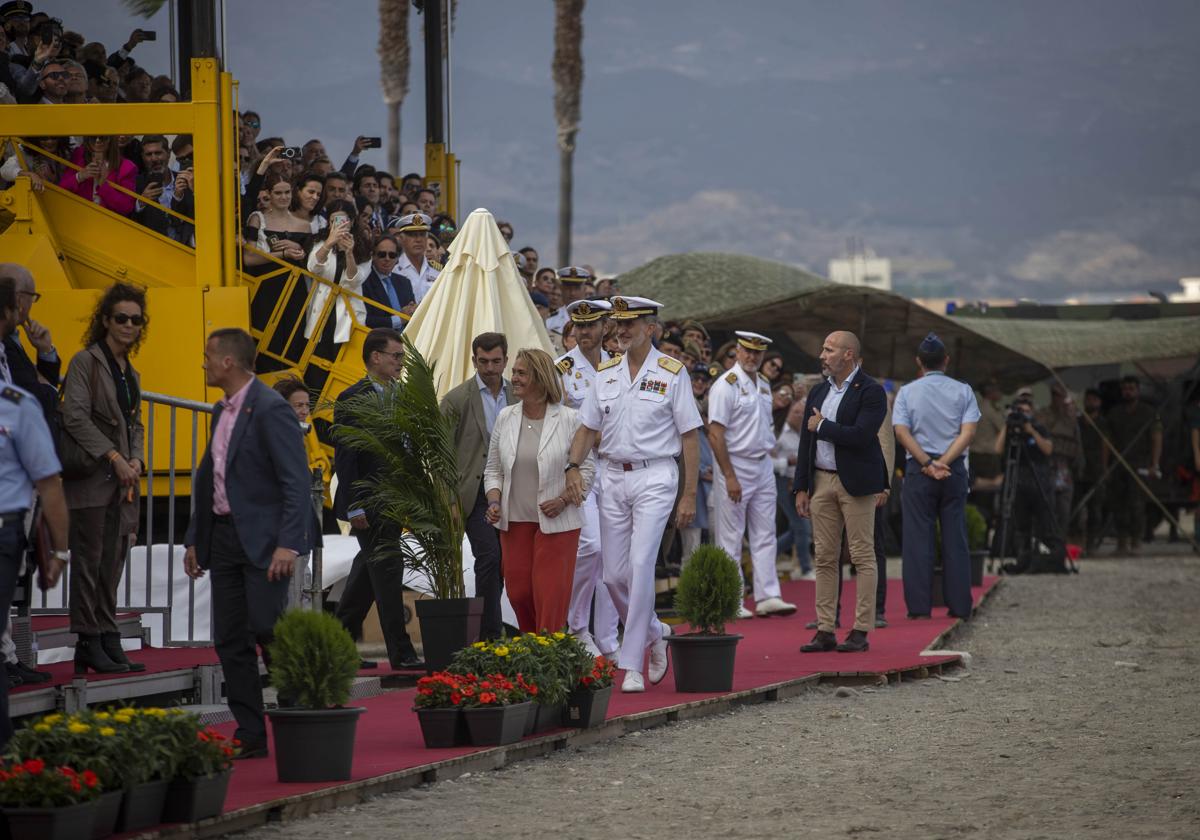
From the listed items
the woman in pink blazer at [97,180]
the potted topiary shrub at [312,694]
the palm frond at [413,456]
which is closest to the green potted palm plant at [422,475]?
the palm frond at [413,456]

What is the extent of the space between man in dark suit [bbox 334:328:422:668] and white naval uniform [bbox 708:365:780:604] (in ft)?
14.1

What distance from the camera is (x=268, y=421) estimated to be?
7.81 m

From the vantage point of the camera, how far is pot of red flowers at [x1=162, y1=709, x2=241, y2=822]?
6484 mm

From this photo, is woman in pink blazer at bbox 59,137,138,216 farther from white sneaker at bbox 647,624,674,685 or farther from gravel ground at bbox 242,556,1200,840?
gravel ground at bbox 242,556,1200,840

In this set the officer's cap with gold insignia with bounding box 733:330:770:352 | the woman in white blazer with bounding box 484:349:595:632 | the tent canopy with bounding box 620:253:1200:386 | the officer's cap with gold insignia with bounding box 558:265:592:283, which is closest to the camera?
the woman in white blazer with bounding box 484:349:595:632

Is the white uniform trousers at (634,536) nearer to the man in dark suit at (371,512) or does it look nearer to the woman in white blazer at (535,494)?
the woman in white blazer at (535,494)

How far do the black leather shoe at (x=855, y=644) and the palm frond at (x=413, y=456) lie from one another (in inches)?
128

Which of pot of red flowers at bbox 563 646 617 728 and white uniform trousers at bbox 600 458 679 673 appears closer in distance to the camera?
pot of red flowers at bbox 563 646 617 728

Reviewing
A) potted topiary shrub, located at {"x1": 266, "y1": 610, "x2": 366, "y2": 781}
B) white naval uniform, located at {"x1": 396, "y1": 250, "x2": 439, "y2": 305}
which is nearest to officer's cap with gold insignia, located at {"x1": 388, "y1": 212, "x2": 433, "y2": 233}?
white naval uniform, located at {"x1": 396, "y1": 250, "x2": 439, "y2": 305}

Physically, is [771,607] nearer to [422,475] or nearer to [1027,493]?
[422,475]

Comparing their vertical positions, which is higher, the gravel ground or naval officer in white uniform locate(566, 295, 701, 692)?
naval officer in white uniform locate(566, 295, 701, 692)

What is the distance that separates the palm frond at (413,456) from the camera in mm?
10305

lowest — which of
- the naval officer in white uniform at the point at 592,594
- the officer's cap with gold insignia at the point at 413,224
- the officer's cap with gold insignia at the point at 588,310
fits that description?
the naval officer in white uniform at the point at 592,594

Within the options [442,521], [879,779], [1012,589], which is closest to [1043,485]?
[1012,589]
